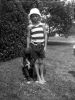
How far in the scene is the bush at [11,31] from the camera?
7473mm

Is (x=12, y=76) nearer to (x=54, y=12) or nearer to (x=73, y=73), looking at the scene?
(x=73, y=73)

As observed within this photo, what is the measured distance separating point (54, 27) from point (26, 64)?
39.9 feet

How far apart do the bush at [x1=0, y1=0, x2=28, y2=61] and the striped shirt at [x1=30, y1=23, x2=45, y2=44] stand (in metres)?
2.51

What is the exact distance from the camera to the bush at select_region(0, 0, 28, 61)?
747cm

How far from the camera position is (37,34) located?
498cm

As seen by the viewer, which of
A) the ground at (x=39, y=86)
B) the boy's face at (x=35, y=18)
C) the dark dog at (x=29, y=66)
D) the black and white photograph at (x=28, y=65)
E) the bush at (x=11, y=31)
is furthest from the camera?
the bush at (x=11, y=31)

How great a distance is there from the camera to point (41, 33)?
16.4 ft

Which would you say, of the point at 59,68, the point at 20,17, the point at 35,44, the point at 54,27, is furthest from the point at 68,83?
the point at 54,27

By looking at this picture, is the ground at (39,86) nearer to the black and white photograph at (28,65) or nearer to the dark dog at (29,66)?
the black and white photograph at (28,65)

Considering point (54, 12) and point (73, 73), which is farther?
point (54, 12)

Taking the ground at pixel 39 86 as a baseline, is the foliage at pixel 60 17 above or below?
below

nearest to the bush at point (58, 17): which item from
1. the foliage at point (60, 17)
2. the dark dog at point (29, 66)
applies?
the foliage at point (60, 17)

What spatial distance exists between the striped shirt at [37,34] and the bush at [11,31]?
2.51m

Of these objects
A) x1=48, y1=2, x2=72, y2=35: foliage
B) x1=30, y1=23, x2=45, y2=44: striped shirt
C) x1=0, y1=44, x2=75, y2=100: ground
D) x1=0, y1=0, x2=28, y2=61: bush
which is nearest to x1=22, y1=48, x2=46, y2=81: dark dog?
x1=0, y1=44, x2=75, y2=100: ground
